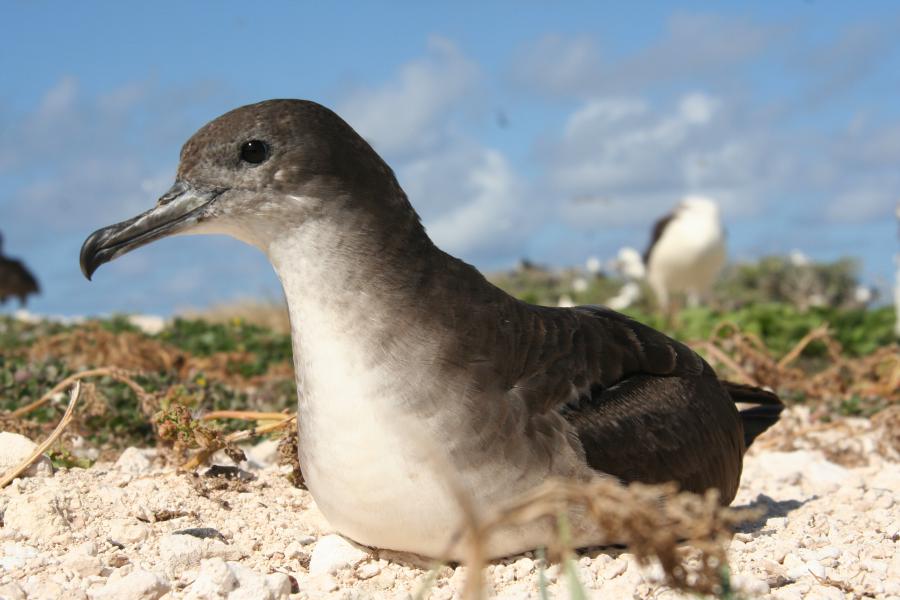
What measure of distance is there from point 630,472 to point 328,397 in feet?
3.45

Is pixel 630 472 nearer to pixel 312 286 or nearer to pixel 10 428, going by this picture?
pixel 312 286

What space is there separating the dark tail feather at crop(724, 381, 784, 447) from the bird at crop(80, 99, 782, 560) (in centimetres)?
109

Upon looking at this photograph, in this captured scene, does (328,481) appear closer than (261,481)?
Yes

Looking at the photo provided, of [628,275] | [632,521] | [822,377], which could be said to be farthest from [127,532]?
[628,275]

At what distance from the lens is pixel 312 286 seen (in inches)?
124

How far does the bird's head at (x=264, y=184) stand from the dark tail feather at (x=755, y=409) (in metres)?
2.01

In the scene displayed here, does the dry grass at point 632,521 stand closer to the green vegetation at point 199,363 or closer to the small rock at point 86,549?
the small rock at point 86,549

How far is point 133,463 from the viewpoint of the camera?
4.48m

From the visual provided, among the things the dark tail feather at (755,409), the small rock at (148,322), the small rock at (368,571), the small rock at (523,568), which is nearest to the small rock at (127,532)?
the small rock at (368,571)

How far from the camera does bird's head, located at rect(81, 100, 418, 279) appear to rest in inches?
128

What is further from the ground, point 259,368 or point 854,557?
point 259,368

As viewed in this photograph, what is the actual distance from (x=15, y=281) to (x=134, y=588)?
29.1m

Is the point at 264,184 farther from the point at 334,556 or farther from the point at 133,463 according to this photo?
the point at 133,463

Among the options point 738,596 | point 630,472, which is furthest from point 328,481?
point 738,596
